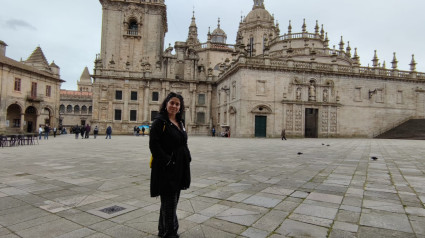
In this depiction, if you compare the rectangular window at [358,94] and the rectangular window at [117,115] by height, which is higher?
the rectangular window at [358,94]

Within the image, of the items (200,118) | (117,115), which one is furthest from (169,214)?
(117,115)

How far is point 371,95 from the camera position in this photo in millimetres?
31562

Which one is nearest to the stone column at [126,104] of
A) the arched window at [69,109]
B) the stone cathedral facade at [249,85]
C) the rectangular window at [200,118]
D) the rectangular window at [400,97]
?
the stone cathedral facade at [249,85]

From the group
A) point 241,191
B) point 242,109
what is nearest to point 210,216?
point 241,191

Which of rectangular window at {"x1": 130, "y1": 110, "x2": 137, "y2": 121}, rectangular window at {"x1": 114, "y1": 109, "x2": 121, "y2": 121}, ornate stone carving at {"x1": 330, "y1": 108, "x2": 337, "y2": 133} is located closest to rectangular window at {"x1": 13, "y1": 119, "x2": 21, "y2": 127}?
rectangular window at {"x1": 114, "y1": 109, "x2": 121, "y2": 121}

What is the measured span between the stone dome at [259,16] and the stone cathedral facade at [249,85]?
23.2ft

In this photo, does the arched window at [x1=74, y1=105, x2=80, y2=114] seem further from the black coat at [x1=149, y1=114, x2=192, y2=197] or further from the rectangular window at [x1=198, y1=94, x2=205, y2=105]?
the black coat at [x1=149, y1=114, x2=192, y2=197]

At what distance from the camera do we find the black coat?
2.75 m

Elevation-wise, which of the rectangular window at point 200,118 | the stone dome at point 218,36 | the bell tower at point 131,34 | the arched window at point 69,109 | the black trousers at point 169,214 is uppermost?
the stone dome at point 218,36

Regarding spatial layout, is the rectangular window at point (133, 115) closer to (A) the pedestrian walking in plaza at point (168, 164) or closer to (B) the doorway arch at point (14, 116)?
(B) the doorway arch at point (14, 116)

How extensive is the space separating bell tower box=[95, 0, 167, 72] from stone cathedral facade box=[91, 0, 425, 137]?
15 centimetres

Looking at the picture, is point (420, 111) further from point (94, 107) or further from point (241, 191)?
point (94, 107)

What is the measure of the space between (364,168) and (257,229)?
20.9 ft

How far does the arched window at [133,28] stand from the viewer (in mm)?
38219
